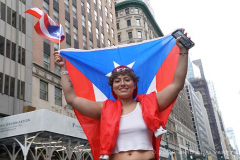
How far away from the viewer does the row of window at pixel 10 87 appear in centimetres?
1833

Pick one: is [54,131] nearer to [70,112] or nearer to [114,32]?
[70,112]

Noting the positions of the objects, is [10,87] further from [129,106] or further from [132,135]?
[132,135]

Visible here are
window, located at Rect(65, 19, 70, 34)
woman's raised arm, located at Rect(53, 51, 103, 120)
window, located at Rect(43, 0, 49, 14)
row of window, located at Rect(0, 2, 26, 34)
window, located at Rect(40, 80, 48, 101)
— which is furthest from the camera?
window, located at Rect(65, 19, 70, 34)

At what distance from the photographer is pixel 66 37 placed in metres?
27.6

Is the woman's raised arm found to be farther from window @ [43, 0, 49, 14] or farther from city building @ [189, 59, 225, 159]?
city building @ [189, 59, 225, 159]

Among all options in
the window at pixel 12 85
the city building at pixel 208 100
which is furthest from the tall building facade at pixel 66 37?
the city building at pixel 208 100

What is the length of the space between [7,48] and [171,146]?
4355 cm

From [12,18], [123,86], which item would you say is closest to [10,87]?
[12,18]

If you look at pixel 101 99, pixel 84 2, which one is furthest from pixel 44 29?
pixel 84 2

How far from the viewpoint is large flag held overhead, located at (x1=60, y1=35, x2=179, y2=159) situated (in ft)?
13.8

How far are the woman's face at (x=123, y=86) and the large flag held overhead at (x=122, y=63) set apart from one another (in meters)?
0.69

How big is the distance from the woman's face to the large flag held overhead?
2.27ft

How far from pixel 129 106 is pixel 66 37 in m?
25.1

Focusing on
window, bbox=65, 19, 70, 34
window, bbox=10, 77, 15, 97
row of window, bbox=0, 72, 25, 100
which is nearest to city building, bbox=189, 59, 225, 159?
window, bbox=65, 19, 70, 34
